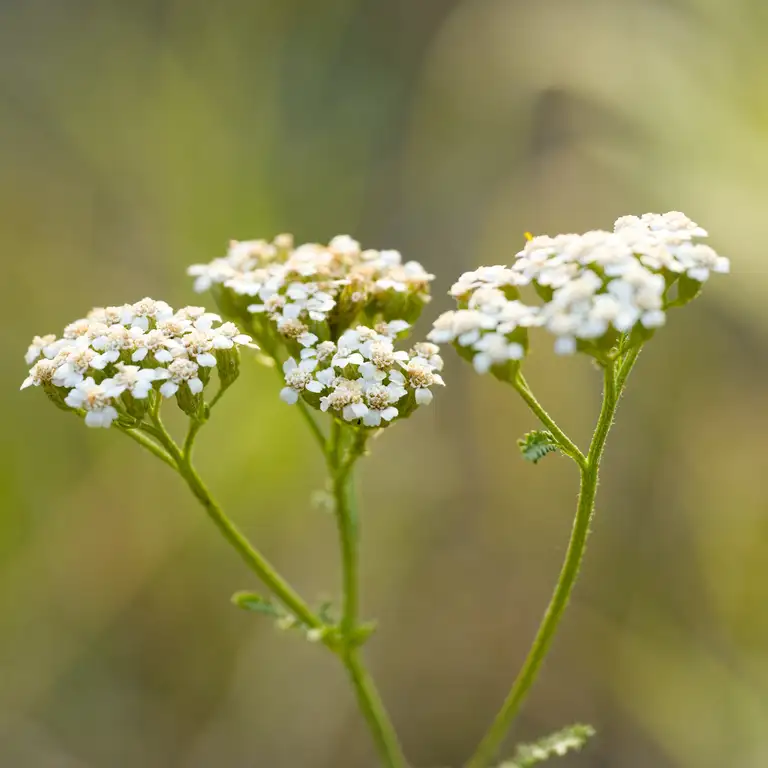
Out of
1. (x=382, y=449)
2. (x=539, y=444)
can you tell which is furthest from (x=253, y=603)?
(x=382, y=449)

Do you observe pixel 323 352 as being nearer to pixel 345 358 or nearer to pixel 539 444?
pixel 345 358

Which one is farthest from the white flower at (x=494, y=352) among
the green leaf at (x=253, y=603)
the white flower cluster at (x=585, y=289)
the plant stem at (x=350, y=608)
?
the green leaf at (x=253, y=603)

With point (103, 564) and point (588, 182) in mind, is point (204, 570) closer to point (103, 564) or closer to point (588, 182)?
point (103, 564)

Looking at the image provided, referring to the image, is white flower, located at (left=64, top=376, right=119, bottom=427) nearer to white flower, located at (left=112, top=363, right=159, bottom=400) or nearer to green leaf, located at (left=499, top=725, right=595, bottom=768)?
white flower, located at (left=112, top=363, right=159, bottom=400)

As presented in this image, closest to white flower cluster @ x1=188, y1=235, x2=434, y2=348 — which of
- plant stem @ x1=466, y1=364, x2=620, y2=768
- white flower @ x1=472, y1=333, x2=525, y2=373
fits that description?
white flower @ x1=472, y1=333, x2=525, y2=373

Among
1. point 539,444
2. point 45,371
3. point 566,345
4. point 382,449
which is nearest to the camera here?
point 566,345

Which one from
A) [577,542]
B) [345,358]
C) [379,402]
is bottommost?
[577,542]

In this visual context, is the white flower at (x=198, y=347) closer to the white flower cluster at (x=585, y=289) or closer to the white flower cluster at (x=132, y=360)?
the white flower cluster at (x=132, y=360)
